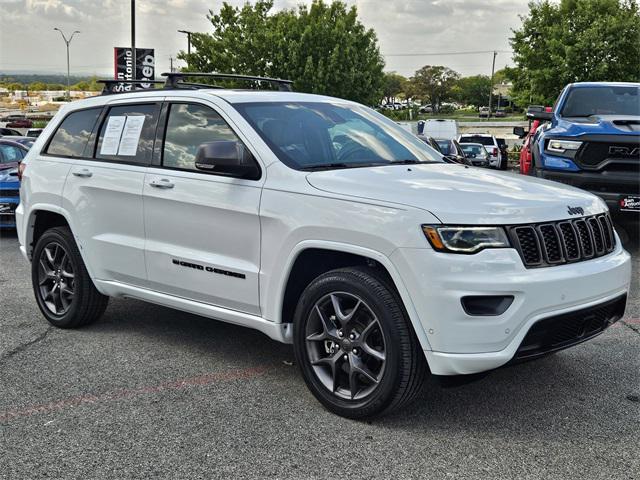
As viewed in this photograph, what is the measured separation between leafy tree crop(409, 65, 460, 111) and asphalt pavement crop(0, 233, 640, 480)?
465ft

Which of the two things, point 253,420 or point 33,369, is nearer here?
point 253,420

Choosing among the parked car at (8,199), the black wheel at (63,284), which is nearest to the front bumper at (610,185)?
the black wheel at (63,284)

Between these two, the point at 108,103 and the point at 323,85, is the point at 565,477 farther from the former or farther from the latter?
the point at 323,85

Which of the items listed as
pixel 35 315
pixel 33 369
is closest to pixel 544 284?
pixel 33 369

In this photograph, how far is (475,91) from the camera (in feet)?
509

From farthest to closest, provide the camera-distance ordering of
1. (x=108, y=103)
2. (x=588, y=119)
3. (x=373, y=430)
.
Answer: (x=588, y=119) → (x=108, y=103) → (x=373, y=430)

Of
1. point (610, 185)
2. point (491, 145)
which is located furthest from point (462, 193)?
point (491, 145)

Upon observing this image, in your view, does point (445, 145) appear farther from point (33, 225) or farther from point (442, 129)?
point (33, 225)

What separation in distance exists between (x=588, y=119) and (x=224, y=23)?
3885cm

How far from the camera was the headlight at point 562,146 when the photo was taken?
28.8ft

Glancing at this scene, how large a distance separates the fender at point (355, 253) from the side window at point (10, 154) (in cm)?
931

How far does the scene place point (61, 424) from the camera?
151 inches

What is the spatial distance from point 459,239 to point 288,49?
4329cm

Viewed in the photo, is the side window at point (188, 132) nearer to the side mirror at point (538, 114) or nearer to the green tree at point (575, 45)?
the side mirror at point (538, 114)
